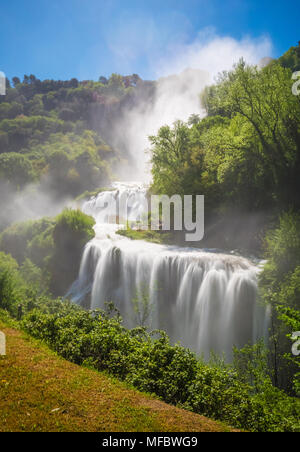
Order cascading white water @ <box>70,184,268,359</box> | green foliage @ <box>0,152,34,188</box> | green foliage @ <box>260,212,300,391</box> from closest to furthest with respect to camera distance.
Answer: green foliage @ <box>260,212,300,391</box>, cascading white water @ <box>70,184,268,359</box>, green foliage @ <box>0,152,34,188</box>

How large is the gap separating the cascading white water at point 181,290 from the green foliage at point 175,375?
7.34 meters

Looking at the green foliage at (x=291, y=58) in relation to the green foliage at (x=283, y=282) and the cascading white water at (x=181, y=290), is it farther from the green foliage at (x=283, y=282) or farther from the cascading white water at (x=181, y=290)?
the green foliage at (x=283, y=282)

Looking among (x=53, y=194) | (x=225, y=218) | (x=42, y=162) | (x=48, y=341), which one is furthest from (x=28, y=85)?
(x=48, y=341)

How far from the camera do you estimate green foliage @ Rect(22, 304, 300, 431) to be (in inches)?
213

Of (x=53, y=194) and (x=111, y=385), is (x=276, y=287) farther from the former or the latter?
(x=53, y=194)

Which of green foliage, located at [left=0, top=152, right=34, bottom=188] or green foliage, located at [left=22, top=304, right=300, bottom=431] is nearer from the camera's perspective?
green foliage, located at [left=22, top=304, right=300, bottom=431]

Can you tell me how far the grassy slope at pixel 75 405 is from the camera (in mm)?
4577

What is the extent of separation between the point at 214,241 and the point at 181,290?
738 cm

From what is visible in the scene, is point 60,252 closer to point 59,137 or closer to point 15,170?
point 15,170

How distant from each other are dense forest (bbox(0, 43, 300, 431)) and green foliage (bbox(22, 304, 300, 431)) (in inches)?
1.0

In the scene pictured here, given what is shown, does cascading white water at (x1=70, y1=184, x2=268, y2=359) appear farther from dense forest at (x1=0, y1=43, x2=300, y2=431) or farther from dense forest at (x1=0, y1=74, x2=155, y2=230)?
dense forest at (x1=0, y1=74, x2=155, y2=230)

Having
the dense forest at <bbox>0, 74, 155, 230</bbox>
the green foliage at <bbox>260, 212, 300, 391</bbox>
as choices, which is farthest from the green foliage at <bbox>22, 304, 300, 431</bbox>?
the dense forest at <bbox>0, 74, 155, 230</bbox>

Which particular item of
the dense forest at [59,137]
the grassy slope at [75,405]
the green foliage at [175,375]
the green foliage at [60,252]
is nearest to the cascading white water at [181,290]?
the green foliage at [60,252]

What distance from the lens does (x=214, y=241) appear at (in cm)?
2261
